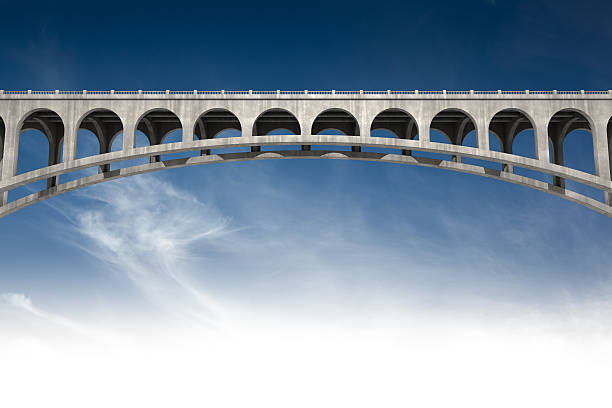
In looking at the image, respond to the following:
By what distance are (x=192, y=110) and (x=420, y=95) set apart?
35.2ft

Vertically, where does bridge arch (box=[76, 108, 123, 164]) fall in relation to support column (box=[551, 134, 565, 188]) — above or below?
above

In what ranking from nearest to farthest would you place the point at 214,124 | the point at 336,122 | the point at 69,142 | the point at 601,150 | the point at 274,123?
the point at 601,150
the point at 69,142
the point at 336,122
the point at 274,123
the point at 214,124

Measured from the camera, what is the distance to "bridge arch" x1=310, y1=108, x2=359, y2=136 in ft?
101

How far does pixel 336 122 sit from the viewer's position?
3181 centimetres

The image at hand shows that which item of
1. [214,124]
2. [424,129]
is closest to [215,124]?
[214,124]

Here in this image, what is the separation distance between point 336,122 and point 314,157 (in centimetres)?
334

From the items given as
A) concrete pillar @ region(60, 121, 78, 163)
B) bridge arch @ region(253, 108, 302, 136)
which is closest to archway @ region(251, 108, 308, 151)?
bridge arch @ region(253, 108, 302, 136)

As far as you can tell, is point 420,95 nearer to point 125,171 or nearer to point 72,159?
point 125,171

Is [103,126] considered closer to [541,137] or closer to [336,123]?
[336,123]

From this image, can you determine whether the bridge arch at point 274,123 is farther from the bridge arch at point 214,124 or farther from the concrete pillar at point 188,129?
the concrete pillar at point 188,129

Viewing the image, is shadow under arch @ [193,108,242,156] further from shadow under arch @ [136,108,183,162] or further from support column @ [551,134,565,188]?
support column @ [551,134,565,188]

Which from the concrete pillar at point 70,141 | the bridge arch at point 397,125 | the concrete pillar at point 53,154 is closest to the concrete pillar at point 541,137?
the bridge arch at point 397,125

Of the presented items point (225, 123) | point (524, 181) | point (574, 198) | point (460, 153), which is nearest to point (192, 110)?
point (225, 123)

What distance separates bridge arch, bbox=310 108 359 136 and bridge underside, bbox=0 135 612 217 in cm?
202
